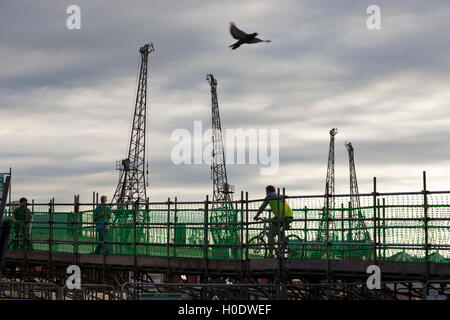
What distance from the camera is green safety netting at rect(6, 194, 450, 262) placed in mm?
17453

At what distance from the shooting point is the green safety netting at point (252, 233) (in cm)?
1745

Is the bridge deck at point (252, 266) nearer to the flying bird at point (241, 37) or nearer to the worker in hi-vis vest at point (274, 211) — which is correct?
the worker in hi-vis vest at point (274, 211)

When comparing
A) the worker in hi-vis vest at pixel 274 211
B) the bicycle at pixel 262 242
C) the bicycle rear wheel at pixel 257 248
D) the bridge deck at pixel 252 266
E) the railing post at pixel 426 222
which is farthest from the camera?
the bicycle rear wheel at pixel 257 248

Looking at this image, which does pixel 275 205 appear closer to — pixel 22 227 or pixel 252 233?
pixel 252 233

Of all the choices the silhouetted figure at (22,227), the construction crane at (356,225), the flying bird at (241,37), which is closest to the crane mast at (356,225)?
the construction crane at (356,225)

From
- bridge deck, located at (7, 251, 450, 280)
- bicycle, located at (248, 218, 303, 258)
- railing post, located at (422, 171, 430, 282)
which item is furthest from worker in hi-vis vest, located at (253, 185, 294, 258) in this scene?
railing post, located at (422, 171, 430, 282)

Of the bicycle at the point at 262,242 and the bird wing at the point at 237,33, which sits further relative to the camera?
the bird wing at the point at 237,33

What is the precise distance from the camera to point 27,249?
2756 cm
